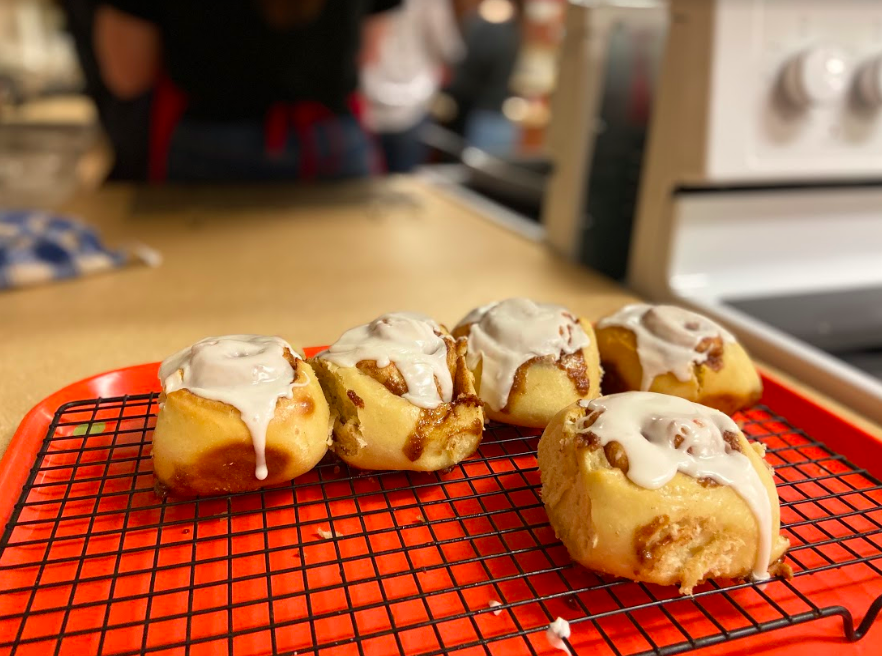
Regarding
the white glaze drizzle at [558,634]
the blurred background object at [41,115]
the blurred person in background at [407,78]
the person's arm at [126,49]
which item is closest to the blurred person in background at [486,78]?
the blurred person in background at [407,78]

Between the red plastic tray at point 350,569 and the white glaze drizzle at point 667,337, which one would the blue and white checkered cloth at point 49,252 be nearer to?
the red plastic tray at point 350,569

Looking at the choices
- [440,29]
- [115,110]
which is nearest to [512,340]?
[115,110]

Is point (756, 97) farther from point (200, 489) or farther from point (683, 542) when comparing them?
point (200, 489)

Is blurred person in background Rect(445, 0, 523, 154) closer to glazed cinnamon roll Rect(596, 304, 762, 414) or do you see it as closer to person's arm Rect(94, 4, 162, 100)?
person's arm Rect(94, 4, 162, 100)

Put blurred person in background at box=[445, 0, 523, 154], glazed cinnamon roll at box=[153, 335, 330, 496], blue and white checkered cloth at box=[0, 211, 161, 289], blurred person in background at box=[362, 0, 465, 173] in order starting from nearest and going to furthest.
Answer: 1. glazed cinnamon roll at box=[153, 335, 330, 496]
2. blue and white checkered cloth at box=[0, 211, 161, 289]
3. blurred person in background at box=[362, 0, 465, 173]
4. blurred person in background at box=[445, 0, 523, 154]

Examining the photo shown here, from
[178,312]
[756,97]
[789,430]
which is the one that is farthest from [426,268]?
[789,430]

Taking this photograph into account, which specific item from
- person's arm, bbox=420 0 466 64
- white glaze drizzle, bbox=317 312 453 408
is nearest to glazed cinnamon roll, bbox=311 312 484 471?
white glaze drizzle, bbox=317 312 453 408
